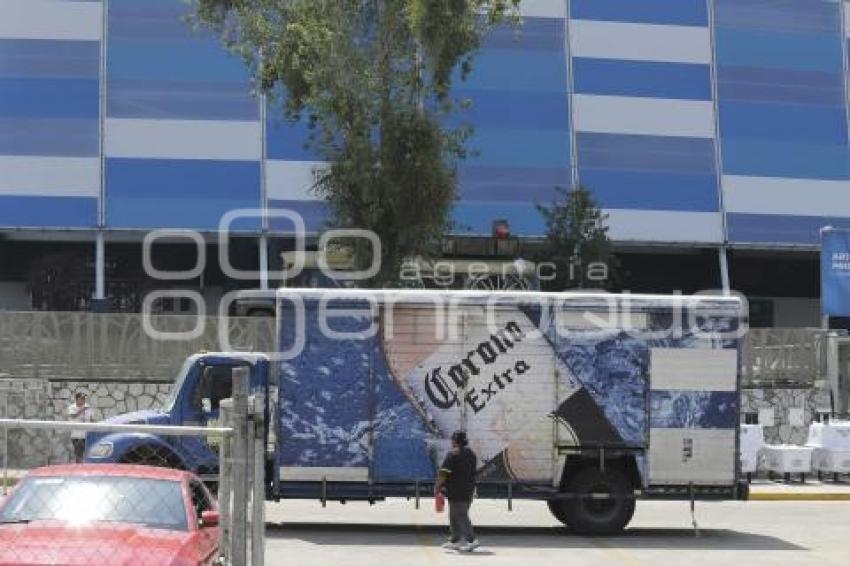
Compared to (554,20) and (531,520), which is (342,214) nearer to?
(531,520)

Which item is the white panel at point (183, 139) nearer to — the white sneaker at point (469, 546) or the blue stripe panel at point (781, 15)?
the blue stripe panel at point (781, 15)

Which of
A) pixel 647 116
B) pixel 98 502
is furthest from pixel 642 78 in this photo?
pixel 98 502

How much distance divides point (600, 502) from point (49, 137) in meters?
28.1

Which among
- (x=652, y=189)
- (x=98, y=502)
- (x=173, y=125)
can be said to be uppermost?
→ (x=173, y=125)

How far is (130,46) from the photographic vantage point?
1587 inches

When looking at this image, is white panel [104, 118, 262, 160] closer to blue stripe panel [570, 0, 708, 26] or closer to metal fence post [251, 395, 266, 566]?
blue stripe panel [570, 0, 708, 26]

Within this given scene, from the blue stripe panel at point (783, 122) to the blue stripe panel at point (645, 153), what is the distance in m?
1.27

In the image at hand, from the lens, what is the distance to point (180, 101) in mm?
40312

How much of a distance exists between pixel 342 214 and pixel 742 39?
75.9 feet

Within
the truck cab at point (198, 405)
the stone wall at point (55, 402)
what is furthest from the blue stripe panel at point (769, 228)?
the truck cab at point (198, 405)

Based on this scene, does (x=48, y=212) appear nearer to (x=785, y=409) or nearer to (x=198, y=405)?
(x=785, y=409)

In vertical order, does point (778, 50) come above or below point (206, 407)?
above

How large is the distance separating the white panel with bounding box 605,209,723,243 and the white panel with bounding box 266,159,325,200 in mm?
10243

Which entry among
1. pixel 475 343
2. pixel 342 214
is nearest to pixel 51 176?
pixel 342 214
